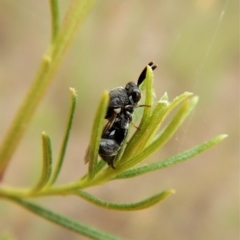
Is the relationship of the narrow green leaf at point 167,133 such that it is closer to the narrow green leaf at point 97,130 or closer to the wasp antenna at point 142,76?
the narrow green leaf at point 97,130

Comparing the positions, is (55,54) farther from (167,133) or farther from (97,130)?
(167,133)

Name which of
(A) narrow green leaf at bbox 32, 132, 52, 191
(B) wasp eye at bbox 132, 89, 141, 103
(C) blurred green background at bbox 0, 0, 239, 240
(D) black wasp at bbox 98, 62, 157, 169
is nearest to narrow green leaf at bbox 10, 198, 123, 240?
(A) narrow green leaf at bbox 32, 132, 52, 191

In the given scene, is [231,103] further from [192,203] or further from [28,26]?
[28,26]

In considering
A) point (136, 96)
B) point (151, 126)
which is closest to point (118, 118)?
point (136, 96)

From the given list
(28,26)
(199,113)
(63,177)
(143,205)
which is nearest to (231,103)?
(199,113)

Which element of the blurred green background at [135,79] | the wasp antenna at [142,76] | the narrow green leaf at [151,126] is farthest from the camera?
the blurred green background at [135,79]

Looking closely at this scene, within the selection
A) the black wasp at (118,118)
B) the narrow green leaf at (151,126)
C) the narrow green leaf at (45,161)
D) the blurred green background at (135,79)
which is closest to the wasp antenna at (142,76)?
the black wasp at (118,118)
